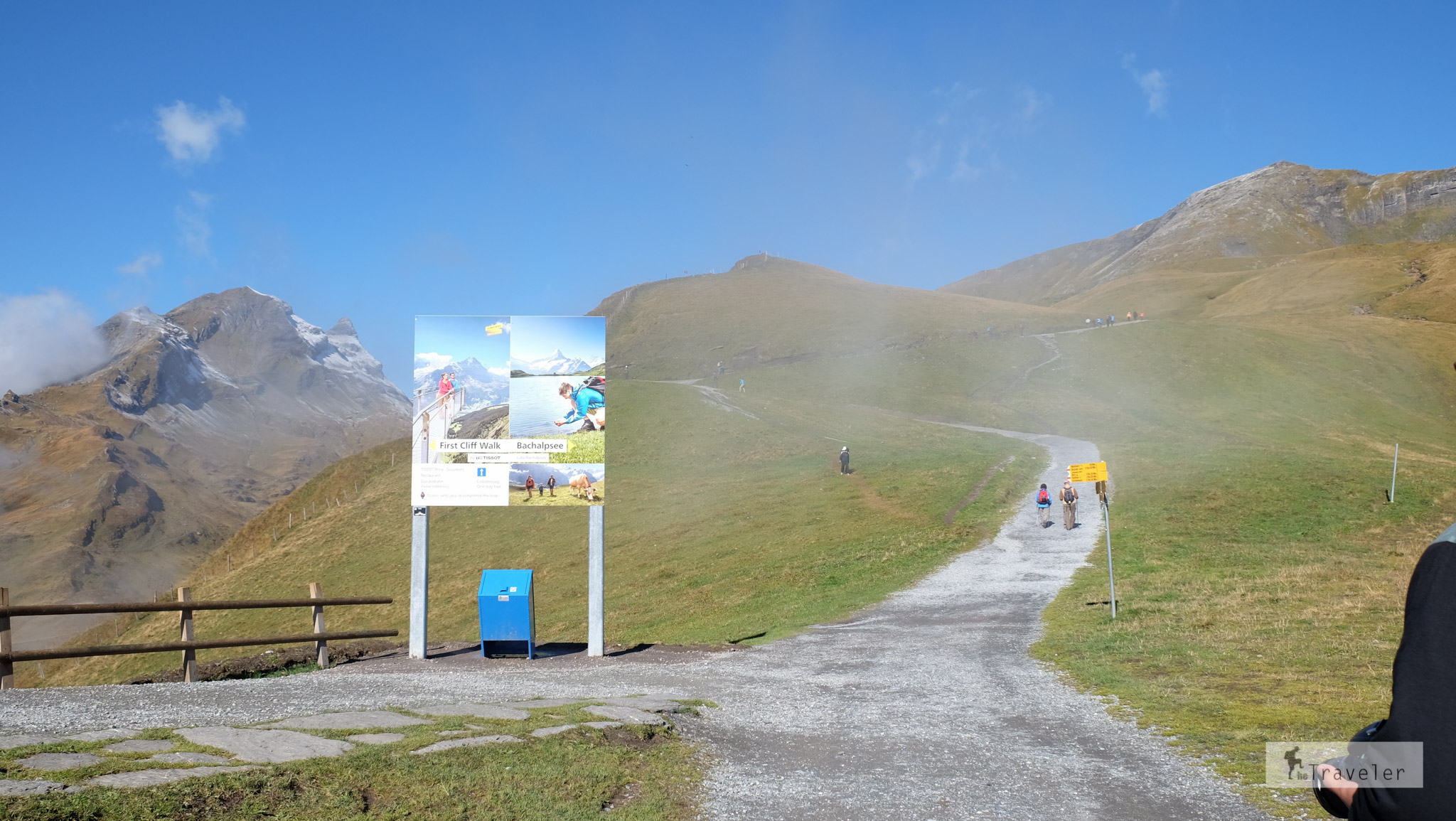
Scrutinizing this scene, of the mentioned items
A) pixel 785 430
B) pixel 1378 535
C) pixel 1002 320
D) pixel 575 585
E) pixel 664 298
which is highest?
pixel 664 298

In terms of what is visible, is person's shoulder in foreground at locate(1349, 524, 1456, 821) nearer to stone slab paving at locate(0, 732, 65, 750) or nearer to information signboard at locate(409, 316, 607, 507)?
stone slab paving at locate(0, 732, 65, 750)

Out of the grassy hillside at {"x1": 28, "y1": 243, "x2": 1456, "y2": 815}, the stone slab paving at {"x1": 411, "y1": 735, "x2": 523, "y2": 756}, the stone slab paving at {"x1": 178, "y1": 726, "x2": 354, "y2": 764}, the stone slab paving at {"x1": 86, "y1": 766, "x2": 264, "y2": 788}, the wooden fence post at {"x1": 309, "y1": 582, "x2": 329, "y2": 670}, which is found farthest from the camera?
the wooden fence post at {"x1": 309, "y1": 582, "x2": 329, "y2": 670}

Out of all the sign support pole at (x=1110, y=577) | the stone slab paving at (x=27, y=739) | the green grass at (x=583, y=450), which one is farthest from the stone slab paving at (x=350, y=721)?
the sign support pole at (x=1110, y=577)

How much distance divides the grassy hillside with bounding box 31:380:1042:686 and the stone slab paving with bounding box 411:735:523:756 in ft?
27.7

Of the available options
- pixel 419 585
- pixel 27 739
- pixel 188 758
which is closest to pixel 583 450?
pixel 419 585

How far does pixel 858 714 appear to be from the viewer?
11773mm

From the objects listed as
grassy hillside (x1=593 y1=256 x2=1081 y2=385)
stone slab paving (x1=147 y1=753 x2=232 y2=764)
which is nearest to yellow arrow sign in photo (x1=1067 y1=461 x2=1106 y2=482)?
stone slab paving (x1=147 y1=753 x2=232 y2=764)

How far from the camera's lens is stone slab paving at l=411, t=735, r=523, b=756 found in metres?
8.48

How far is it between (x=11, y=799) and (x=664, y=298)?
592ft

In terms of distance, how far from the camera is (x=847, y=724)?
36.6ft

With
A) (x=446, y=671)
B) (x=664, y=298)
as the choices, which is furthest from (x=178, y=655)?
(x=664, y=298)

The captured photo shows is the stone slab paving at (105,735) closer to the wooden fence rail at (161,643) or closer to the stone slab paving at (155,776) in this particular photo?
the stone slab paving at (155,776)

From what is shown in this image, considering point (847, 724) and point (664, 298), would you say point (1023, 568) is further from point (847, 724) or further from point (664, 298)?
point (664, 298)

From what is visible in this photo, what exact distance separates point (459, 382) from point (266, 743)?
1002 cm
